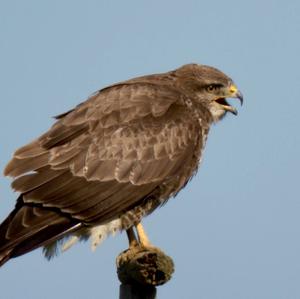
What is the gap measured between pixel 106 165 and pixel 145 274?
2.34 m

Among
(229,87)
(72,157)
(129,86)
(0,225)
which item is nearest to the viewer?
(0,225)

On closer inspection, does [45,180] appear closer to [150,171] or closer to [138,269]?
[150,171]

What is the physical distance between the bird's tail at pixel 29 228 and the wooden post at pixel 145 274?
1.33m

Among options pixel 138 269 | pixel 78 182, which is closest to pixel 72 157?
pixel 78 182

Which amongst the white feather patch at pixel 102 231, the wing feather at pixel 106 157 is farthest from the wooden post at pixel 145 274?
the white feather patch at pixel 102 231

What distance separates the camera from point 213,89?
10.7 meters

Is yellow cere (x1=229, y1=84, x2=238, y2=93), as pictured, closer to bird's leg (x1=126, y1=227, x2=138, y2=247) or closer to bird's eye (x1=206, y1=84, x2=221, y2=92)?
bird's eye (x1=206, y1=84, x2=221, y2=92)

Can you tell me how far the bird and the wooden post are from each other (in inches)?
54.6

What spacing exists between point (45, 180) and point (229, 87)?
2.97m

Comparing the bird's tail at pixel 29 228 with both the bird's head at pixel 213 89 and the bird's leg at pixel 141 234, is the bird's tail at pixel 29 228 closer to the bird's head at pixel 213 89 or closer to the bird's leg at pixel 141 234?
the bird's leg at pixel 141 234

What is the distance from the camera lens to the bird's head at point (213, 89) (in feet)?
34.6

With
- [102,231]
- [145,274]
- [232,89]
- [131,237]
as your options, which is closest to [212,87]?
[232,89]

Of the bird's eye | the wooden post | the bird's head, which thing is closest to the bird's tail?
the wooden post

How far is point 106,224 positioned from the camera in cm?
912
